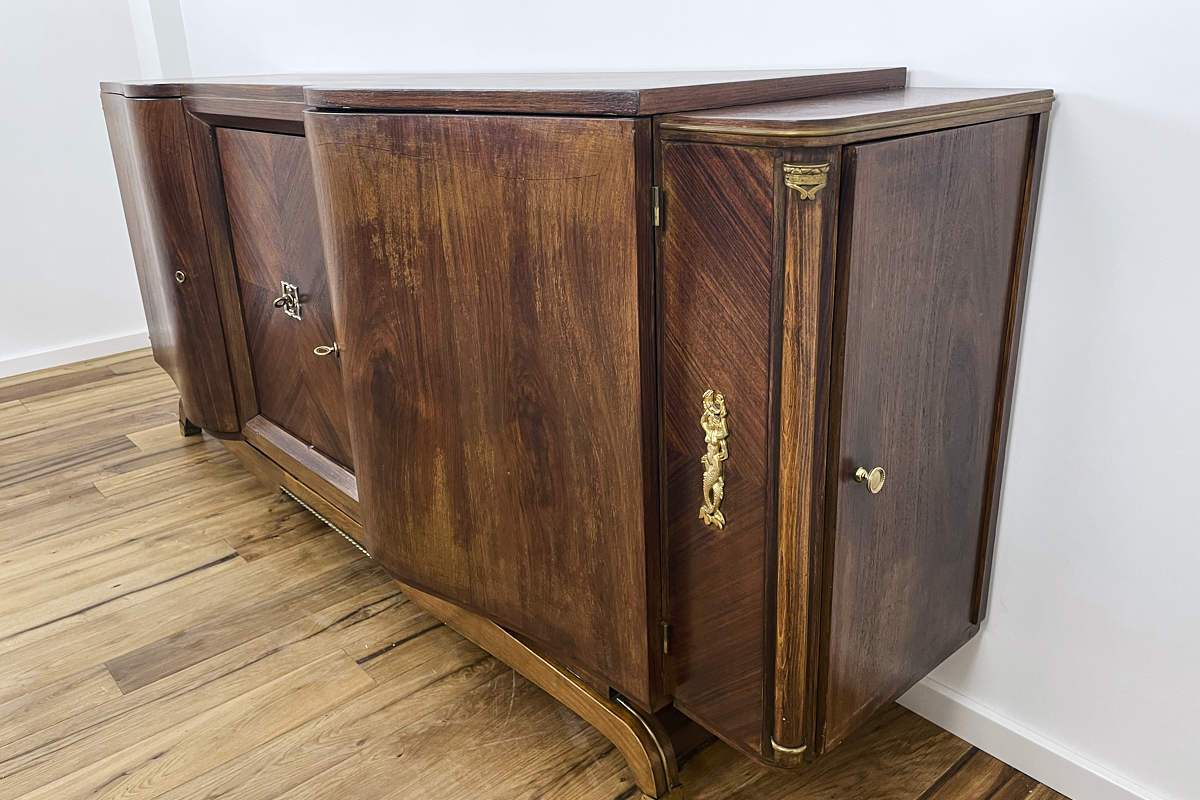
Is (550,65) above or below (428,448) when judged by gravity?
above

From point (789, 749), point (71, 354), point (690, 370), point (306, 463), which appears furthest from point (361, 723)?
point (71, 354)

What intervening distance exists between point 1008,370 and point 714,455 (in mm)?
362

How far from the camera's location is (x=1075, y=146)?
84 centimetres

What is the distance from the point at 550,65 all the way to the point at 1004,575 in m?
0.94

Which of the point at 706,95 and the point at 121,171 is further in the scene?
the point at 121,171

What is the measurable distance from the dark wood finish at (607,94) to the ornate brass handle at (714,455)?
0.78ft

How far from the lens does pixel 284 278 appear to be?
1371 mm

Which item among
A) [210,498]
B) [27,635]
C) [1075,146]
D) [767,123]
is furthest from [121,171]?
[1075,146]

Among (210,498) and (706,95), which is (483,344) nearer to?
(706,95)

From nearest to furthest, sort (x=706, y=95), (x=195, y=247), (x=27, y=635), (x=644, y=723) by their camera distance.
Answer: (x=706, y=95)
(x=644, y=723)
(x=27, y=635)
(x=195, y=247)

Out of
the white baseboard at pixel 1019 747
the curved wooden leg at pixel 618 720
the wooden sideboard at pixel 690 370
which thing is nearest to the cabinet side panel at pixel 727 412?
the wooden sideboard at pixel 690 370

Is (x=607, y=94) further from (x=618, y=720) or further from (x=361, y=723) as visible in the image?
(x=361, y=723)

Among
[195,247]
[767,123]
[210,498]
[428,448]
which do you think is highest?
[767,123]

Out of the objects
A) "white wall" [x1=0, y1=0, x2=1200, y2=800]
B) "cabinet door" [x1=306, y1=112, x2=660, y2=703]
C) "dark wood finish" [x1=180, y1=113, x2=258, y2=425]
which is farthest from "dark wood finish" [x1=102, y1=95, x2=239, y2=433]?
"white wall" [x1=0, y1=0, x2=1200, y2=800]
